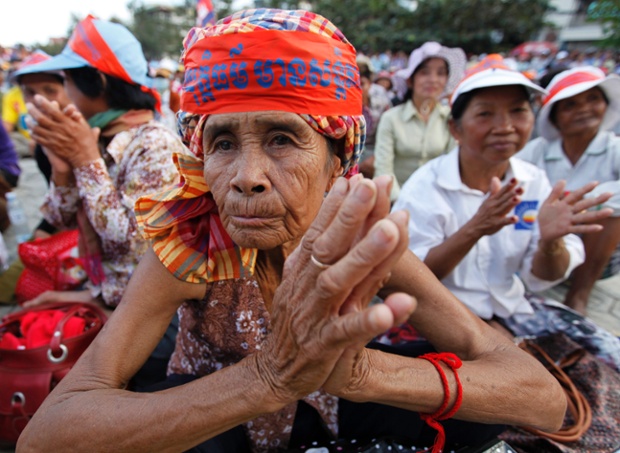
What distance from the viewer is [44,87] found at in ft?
10.3

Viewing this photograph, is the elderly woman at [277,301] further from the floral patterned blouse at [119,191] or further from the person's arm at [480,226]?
the floral patterned blouse at [119,191]

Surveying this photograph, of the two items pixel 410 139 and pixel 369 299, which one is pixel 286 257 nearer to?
pixel 369 299

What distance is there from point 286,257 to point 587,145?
10.8 ft

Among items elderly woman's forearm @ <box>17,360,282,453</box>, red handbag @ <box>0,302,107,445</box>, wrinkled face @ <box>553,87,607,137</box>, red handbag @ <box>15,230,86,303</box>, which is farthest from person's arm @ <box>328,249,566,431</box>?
wrinkled face @ <box>553,87,607,137</box>

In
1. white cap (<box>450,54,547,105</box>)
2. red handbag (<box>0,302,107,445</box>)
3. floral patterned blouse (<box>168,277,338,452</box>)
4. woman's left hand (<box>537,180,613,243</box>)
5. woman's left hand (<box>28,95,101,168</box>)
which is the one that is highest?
white cap (<box>450,54,547,105</box>)

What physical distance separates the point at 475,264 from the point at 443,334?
3.08 feet

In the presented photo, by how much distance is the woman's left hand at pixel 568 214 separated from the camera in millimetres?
1912

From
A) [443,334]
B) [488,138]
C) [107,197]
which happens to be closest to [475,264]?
[488,138]

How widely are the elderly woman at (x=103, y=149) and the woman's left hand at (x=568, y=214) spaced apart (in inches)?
80.3

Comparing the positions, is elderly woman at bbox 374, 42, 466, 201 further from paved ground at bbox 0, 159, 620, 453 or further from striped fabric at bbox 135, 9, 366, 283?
striped fabric at bbox 135, 9, 366, 283

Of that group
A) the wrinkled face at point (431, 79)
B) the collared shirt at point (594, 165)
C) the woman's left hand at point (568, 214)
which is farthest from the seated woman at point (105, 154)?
the collared shirt at point (594, 165)

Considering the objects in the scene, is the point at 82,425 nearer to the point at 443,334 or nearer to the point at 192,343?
the point at 192,343

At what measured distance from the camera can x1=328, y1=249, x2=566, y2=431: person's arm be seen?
44.4 inches

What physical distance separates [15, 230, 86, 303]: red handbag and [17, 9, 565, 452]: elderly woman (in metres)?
1.69
